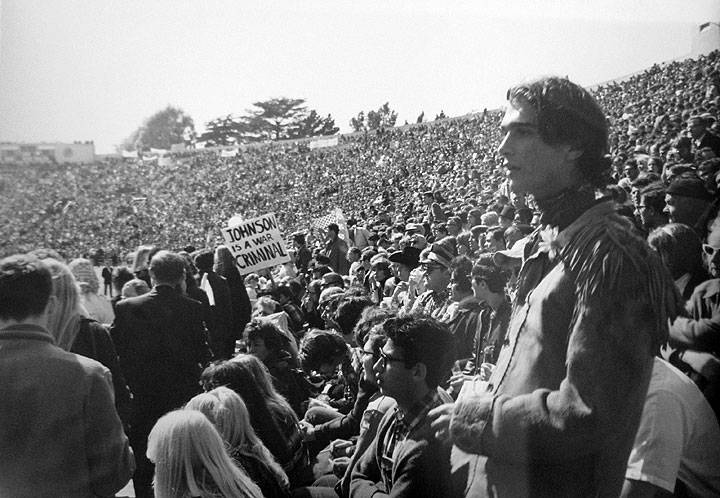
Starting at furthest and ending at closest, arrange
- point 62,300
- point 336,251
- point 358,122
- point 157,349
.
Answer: point 336,251 → point 157,349 → point 358,122 → point 62,300

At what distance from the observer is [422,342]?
7.98 feet

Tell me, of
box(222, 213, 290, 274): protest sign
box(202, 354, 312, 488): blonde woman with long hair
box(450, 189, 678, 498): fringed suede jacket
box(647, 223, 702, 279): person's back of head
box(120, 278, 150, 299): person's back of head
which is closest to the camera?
box(450, 189, 678, 498): fringed suede jacket

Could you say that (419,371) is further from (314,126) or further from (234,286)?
(234,286)

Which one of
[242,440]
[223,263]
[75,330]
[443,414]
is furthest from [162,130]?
[443,414]

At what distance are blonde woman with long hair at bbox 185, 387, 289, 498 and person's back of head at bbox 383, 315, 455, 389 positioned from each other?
0.68 m

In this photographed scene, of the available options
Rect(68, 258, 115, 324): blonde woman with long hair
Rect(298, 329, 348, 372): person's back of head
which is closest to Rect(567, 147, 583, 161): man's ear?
Rect(298, 329, 348, 372): person's back of head

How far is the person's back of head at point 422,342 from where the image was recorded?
242 centimetres

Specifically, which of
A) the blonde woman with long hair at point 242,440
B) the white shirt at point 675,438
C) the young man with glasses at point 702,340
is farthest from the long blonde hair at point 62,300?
the young man with glasses at point 702,340

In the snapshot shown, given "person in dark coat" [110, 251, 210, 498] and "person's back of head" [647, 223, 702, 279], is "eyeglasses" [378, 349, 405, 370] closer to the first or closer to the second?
"person's back of head" [647, 223, 702, 279]

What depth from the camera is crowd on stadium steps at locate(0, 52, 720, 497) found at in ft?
5.45

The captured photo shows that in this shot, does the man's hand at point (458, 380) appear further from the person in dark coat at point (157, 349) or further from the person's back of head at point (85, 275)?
the person's back of head at point (85, 275)

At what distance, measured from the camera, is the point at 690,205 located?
2.67 metres

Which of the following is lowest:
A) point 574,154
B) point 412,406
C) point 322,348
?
point 322,348

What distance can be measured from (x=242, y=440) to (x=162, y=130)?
1.47 m
